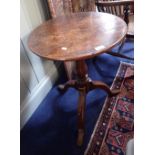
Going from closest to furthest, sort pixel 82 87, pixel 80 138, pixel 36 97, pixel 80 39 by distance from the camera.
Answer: pixel 80 39 → pixel 80 138 → pixel 82 87 → pixel 36 97

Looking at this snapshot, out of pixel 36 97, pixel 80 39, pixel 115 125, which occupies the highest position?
pixel 80 39

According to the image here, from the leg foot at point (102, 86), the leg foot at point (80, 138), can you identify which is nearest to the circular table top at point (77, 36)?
the leg foot at point (102, 86)

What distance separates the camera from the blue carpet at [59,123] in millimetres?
1287

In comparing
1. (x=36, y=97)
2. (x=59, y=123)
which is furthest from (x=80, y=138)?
(x=36, y=97)

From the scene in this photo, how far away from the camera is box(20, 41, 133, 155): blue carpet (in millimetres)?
1287

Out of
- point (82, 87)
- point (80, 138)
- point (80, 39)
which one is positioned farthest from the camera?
point (82, 87)

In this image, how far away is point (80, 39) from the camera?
1077 mm

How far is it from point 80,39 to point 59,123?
0.73 metres

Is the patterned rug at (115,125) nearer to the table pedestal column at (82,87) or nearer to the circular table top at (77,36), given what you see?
the table pedestal column at (82,87)

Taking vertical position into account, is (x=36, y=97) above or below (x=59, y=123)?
above

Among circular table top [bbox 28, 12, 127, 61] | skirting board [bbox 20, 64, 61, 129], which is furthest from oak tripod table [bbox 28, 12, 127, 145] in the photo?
skirting board [bbox 20, 64, 61, 129]

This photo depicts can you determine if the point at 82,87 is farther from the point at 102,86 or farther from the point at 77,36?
the point at 77,36

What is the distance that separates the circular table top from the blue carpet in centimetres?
67

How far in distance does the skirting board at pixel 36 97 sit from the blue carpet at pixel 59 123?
0.12 feet
